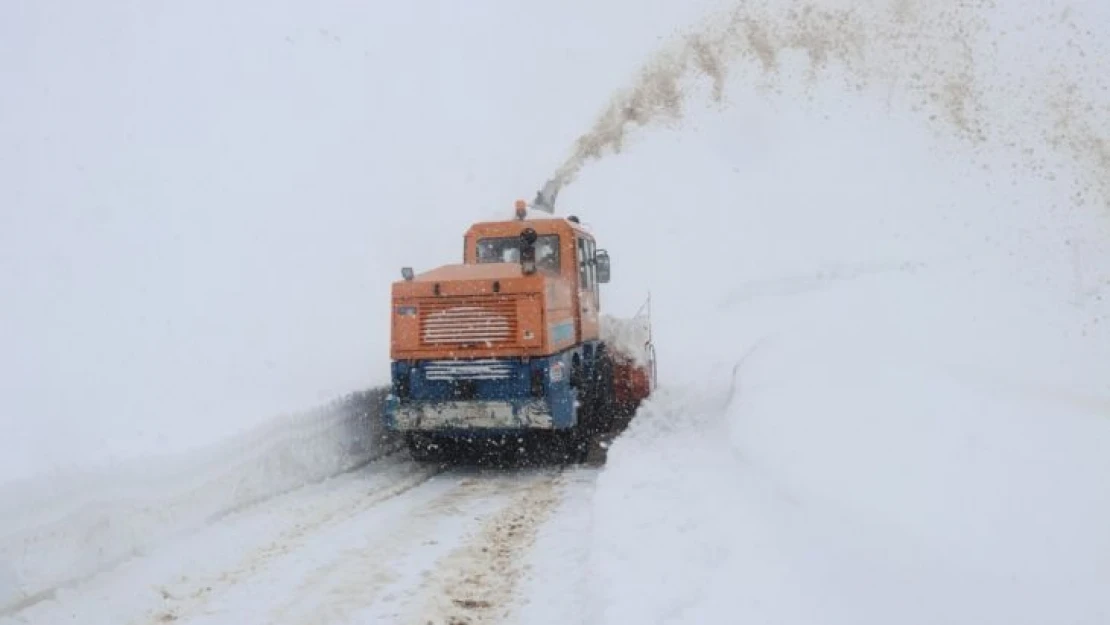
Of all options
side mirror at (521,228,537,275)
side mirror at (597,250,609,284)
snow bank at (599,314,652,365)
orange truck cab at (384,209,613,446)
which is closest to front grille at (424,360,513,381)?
orange truck cab at (384,209,613,446)

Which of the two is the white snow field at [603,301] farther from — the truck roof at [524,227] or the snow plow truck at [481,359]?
the truck roof at [524,227]

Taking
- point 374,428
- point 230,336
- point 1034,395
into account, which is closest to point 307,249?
point 230,336

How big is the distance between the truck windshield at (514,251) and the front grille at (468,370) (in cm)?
230

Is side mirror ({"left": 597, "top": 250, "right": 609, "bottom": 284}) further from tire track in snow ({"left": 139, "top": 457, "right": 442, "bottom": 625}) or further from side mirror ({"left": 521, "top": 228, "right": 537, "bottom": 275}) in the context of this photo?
tire track in snow ({"left": 139, "top": 457, "right": 442, "bottom": 625})

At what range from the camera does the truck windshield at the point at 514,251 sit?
12.1 m

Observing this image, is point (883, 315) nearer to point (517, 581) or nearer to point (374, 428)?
point (374, 428)

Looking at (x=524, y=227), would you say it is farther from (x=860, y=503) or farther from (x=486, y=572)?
(x=860, y=503)

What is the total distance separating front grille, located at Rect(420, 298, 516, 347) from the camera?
10156 millimetres

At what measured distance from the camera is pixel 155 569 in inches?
255

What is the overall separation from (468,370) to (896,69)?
27.7 metres

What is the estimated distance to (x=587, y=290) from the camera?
12.8 metres

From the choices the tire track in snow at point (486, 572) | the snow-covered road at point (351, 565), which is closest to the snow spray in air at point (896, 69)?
the snow-covered road at point (351, 565)

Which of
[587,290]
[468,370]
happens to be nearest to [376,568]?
[468,370]

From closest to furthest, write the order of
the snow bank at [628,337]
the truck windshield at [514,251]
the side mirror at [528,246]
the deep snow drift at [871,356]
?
the deep snow drift at [871,356]
the side mirror at [528,246]
the truck windshield at [514,251]
the snow bank at [628,337]
